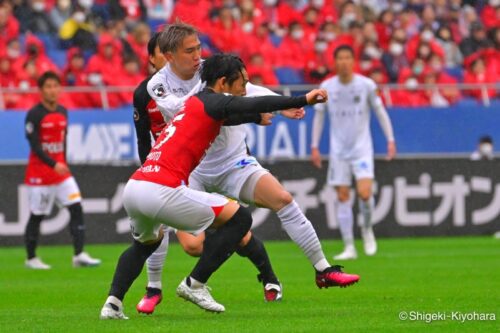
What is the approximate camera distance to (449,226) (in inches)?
782

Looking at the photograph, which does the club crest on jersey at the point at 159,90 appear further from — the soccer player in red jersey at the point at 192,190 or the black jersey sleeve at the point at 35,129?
the black jersey sleeve at the point at 35,129

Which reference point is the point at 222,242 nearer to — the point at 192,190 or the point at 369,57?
the point at 192,190

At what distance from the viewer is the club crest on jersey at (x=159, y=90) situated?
9.62 m

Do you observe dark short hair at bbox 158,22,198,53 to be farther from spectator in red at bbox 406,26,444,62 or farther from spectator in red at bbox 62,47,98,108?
spectator in red at bbox 406,26,444,62

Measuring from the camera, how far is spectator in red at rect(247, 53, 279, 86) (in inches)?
887

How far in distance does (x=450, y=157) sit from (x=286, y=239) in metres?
2.97

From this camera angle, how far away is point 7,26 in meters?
22.7

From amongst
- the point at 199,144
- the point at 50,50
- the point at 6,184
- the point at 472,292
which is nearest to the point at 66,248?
the point at 6,184

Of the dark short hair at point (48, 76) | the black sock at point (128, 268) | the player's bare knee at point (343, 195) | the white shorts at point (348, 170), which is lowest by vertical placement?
the player's bare knee at point (343, 195)

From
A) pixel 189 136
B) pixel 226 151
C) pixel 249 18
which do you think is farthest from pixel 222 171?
pixel 249 18

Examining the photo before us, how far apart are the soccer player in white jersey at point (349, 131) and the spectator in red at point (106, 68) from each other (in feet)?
22.4

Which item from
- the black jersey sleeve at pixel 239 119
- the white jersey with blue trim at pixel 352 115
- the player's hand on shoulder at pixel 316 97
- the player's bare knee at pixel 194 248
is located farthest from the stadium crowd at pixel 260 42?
the player's hand on shoulder at pixel 316 97

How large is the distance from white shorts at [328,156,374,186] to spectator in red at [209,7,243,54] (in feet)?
25.9

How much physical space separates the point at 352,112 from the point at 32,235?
4.43 metres
